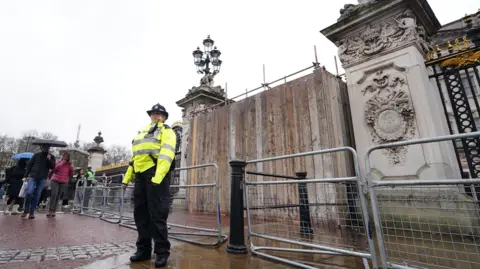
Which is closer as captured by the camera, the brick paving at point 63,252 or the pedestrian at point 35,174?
the brick paving at point 63,252

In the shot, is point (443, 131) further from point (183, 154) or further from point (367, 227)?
point (183, 154)

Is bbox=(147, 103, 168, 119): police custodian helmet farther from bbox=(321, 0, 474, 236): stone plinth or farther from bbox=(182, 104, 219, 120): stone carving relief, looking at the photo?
bbox=(182, 104, 219, 120): stone carving relief

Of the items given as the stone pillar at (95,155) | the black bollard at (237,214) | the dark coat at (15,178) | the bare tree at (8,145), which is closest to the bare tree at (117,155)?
the bare tree at (8,145)

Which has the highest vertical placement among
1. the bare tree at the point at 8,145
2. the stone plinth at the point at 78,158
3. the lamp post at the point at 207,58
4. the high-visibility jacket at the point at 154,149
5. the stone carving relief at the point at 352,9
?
the bare tree at the point at 8,145

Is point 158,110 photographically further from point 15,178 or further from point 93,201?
point 15,178

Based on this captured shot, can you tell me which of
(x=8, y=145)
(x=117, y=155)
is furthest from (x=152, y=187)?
(x=117, y=155)

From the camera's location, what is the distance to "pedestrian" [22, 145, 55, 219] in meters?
6.38

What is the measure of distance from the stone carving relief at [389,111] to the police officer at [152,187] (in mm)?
3911

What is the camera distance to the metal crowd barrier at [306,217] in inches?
111

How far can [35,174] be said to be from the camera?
642 centimetres

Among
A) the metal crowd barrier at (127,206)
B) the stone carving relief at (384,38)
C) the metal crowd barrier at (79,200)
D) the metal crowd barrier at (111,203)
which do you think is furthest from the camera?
the metal crowd barrier at (79,200)

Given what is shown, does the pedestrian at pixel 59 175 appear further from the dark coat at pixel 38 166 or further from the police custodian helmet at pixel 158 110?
the police custodian helmet at pixel 158 110

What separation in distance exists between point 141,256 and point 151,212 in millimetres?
547

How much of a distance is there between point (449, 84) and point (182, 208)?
24.3ft
